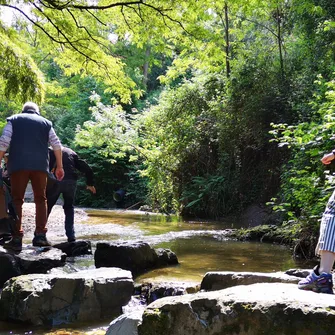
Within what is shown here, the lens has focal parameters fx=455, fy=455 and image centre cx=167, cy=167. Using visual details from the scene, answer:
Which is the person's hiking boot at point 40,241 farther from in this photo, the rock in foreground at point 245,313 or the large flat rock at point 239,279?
the rock in foreground at point 245,313

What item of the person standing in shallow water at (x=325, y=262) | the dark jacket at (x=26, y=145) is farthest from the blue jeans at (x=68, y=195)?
the person standing in shallow water at (x=325, y=262)

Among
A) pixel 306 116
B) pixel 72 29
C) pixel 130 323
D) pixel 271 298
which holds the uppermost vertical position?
pixel 72 29

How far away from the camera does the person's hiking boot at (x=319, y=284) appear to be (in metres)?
3.35

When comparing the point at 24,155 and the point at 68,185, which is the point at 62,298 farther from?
the point at 68,185

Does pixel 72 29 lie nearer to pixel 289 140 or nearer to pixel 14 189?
pixel 14 189

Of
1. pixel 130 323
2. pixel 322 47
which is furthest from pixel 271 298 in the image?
pixel 322 47

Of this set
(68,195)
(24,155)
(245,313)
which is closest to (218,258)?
(68,195)

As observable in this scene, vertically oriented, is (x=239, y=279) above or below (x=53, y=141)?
below

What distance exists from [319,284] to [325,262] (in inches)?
7.6

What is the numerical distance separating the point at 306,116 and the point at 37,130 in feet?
22.2

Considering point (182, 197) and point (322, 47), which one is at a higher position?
point (322, 47)

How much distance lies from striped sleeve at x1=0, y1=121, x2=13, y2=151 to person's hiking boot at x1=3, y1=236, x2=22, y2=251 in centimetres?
116

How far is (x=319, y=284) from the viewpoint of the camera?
11.0 feet

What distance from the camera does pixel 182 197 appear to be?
14648mm
